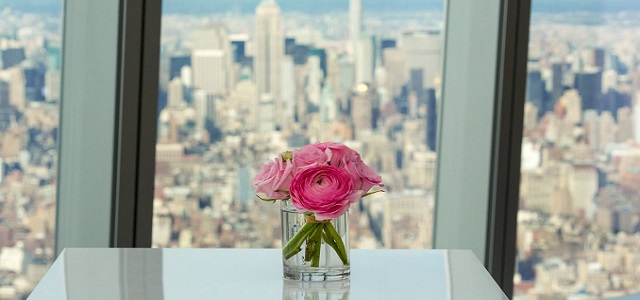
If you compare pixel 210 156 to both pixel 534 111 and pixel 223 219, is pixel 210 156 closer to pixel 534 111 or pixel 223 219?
pixel 223 219

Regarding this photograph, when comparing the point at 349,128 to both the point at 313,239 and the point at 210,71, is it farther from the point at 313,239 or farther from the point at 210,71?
the point at 313,239

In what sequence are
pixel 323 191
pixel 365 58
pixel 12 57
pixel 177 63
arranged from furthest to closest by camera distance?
pixel 365 58
pixel 177 63
pixel 12 57
pixel 323 191

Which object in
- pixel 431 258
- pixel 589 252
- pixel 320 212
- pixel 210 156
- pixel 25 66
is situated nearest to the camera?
pixel 320 212

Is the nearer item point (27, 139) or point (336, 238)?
point (336, 238)

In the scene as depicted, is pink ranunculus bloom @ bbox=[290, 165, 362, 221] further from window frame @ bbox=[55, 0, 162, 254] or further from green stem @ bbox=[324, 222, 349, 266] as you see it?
window frame @ bbox=[55, 0, 162, 254]

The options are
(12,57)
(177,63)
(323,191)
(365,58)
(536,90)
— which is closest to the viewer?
(323,191)

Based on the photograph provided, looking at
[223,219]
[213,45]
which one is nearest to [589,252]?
[223,219]

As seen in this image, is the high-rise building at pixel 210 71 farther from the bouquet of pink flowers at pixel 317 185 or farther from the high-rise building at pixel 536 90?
the bouquet of pink flowers at pixel 317 185

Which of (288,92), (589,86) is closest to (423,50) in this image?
(288,92)
